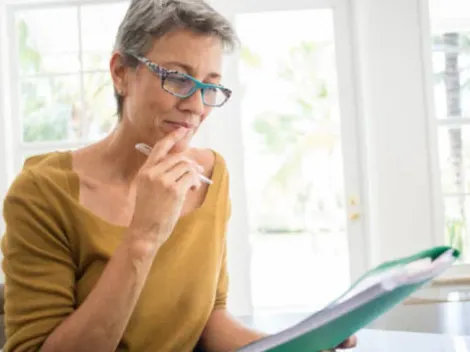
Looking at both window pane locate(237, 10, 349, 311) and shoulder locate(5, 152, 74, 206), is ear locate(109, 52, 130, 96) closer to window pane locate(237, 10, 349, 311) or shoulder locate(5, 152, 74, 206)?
shoulder locate(5, 152, 74, 206)

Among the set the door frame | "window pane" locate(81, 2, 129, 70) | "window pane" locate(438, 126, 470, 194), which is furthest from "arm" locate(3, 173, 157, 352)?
"window pane" locate(438, 126, 470, 194)

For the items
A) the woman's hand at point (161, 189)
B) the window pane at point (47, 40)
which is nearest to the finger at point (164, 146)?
the woman's hand at point (161, 189)

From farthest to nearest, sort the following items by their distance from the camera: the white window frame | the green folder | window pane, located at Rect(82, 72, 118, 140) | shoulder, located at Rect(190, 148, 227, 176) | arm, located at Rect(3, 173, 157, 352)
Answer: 1. window pane, located at Rect(82, 72, 118, 140)
2. the white window frame
3. shoulder, located at Rect(190, 148, 227, 176)
4. arm, located at Rect(3, 173, 157, 352)
5. the green folder

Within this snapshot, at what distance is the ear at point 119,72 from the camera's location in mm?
895

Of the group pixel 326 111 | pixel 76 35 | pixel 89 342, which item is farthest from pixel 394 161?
pixel 89 342

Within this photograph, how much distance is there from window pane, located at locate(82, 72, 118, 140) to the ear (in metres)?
2.18

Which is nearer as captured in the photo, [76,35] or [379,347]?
[379,347]

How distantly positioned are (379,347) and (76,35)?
2.53 meters

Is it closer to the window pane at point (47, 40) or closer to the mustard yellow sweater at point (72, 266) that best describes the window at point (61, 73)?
the window pane at point (47, 40)

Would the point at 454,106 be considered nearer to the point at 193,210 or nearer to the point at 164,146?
the point at 193,210

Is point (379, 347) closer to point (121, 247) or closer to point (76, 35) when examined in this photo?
point (121, 247)

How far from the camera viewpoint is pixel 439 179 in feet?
9.70

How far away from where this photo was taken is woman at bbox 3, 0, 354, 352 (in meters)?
0.77

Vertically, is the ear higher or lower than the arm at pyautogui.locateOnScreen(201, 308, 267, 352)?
higher
